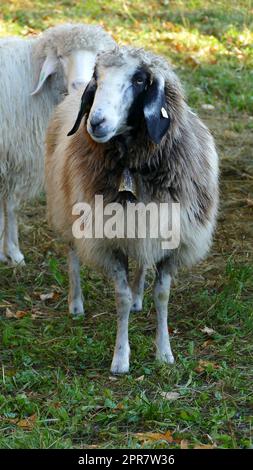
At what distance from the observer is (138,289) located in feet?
17.4

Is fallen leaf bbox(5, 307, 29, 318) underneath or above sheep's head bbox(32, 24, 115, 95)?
underneath

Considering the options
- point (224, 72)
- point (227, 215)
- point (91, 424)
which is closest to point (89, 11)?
point (224, 72)

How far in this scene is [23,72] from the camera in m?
5.86

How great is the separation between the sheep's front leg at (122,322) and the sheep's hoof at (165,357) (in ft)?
0.51

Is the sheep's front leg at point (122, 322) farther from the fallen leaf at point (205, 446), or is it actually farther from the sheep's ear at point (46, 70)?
→ the sheep's ear at point (46, 70)

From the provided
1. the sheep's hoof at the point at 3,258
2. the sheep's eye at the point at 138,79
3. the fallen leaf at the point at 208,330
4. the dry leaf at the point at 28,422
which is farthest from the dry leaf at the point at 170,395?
the sheep's hoof at the point at 3,258

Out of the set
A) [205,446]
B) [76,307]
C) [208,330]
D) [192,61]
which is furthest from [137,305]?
[192,61]

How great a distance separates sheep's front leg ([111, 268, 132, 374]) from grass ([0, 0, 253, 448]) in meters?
0.06

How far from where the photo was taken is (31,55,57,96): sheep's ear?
578 cm

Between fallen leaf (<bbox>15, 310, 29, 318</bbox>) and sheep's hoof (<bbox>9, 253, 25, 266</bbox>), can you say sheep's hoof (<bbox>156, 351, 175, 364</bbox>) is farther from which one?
sheep's hoof (<bbox>9, 253, 25, 266</bbox>)

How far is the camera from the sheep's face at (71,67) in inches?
223

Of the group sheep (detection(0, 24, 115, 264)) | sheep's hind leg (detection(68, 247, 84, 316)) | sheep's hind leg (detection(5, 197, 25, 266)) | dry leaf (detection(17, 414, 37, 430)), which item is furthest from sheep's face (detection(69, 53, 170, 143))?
sheep's hind leg (detection(5, 197, 25, 266))
